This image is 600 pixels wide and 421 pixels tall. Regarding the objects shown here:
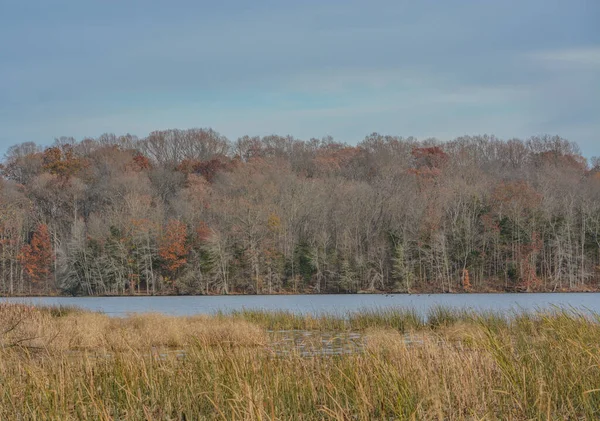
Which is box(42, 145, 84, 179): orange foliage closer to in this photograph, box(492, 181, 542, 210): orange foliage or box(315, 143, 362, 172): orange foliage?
box(315, 143, 362, 172): orange foliage

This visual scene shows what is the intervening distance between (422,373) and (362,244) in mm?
58827

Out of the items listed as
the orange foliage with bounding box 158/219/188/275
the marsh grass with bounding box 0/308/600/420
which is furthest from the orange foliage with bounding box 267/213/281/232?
the marsh grass with bounding box 0/308/600/420

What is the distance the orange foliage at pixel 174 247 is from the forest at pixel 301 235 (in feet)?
0.40

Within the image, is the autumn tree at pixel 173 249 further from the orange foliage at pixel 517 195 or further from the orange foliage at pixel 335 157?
the orange foliage at pixel 517 195

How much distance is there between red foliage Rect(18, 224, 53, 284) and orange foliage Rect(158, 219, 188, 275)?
11209mm

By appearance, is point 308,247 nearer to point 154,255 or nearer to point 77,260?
point 154,255

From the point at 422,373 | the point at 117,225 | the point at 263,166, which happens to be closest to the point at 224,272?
the point at 117,225

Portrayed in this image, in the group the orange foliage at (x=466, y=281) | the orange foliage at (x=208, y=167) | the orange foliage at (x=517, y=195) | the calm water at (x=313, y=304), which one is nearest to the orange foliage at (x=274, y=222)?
the orange foliage at (x=466, y=281)

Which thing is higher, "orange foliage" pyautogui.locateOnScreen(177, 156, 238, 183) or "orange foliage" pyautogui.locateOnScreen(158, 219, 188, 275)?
"orange foliage" pyautogui.locateOnScreen(177, 156, 238, 183)

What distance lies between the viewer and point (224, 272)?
60.1m

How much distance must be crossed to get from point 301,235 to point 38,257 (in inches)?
941

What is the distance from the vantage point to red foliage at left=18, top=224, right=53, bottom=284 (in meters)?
62.6

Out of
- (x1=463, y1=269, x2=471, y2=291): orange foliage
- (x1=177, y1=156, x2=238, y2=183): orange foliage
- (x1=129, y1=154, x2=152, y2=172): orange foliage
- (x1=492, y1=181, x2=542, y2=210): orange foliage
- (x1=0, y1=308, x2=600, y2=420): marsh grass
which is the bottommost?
(x1=463, y1=269, x2=471, y2=291): orange foliage

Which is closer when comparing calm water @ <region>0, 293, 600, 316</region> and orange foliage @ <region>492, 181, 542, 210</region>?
calm water @ <region>0, 293, 600, 316</region>
